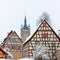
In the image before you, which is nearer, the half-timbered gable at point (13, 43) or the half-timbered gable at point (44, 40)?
the half-timbered gable at point (44, 40)

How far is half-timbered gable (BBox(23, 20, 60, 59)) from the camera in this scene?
4816 cm

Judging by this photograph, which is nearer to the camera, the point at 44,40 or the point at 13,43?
the point at 44,40

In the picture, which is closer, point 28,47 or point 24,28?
point 28,47

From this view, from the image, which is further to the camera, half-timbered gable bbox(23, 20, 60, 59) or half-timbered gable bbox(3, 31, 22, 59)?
half-timbered gable bbox(3, 31, 22, 59)

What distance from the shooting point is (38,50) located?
47250mm

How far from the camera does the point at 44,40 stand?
48594 millimetres

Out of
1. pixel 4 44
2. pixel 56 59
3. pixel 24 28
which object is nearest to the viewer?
pixel 56 59

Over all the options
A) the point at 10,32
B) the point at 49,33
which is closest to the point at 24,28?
the point at 10,32

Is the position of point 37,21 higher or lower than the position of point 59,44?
higher

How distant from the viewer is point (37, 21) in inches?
2404

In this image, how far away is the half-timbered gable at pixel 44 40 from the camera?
158ft

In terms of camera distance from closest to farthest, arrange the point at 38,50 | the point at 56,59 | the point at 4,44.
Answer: the point at 56,59, the point at 38,50, the point at 4,44

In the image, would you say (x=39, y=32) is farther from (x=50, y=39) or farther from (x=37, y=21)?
(x=37, y=21)

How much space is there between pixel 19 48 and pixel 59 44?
1216 centimetres
